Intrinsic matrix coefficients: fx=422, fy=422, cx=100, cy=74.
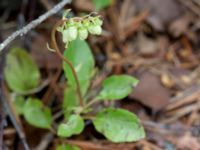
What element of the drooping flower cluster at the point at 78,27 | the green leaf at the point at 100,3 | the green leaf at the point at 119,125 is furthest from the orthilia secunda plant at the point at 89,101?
the green leaf at the point at 100,3

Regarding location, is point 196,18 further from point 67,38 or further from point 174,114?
point 67,38

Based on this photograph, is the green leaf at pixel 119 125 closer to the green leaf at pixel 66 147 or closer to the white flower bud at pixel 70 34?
the green leaf at pixel 66 147

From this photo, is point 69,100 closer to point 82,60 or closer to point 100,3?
point 82,60

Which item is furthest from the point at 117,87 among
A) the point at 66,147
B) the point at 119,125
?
the point at 66,147

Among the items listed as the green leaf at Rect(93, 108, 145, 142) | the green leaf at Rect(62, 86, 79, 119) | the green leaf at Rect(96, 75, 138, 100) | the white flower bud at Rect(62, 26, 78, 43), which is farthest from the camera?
the green leaf at Rect(62, 86, 79, 119)

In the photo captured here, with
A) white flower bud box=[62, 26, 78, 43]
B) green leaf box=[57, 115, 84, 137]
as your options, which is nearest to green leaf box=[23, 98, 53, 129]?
green leaf box=[57, 115, 84, 137]

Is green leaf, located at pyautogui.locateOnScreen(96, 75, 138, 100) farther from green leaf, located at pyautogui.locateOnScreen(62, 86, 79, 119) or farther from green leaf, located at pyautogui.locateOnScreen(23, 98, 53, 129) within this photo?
green leaf, located at pyautogui.locateOnScreen(23, 98, 53, 129)

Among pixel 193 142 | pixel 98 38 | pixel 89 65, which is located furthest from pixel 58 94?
pixel 193 142
